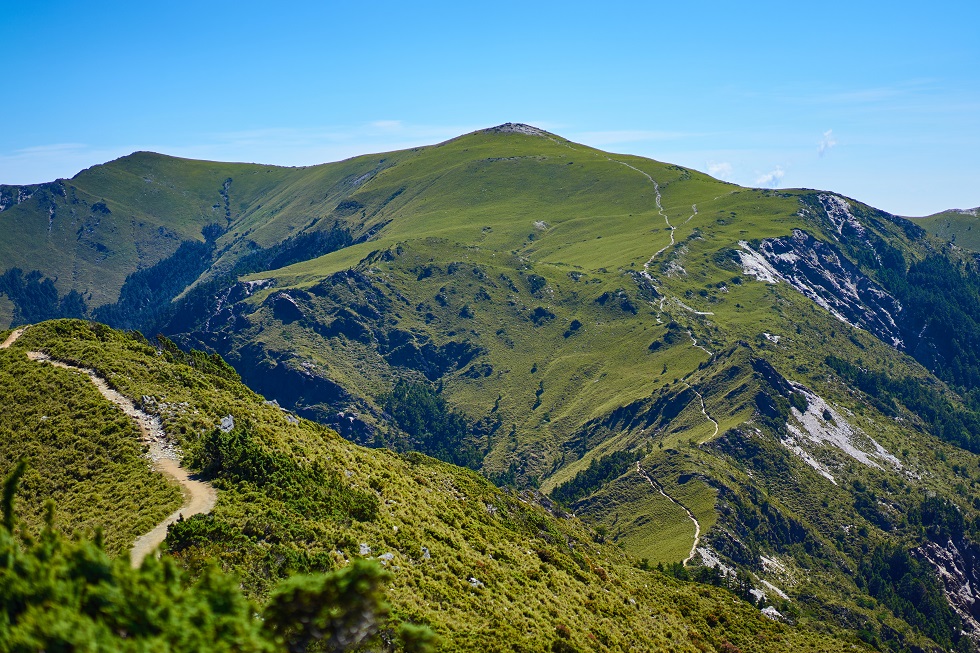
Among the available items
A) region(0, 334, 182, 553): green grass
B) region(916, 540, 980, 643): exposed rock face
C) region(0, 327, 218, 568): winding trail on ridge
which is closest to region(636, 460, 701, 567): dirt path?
region(916, 540, 980, 643): exposed rock face

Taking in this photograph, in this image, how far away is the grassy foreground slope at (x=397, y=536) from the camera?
40750mm

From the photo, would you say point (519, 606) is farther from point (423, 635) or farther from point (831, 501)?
point (831, 501)

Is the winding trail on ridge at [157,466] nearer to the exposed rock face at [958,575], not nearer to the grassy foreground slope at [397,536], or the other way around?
the grassy foreground slope at [397,536]

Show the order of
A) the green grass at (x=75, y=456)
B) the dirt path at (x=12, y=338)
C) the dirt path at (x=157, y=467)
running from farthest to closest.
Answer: the dirt path at (x=12, y=338) < the green grass at (x=75, y=456) < the dirt path at (x=157, y=467)

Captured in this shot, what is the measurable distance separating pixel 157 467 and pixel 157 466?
14 centimetres

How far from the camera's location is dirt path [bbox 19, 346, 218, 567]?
127ft

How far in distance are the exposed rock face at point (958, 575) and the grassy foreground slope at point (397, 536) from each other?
131 meters

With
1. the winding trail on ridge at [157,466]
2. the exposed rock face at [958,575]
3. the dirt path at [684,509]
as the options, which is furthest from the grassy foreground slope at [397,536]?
the exposed rock face at [958,575]

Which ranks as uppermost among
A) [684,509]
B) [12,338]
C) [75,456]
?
[12,338]

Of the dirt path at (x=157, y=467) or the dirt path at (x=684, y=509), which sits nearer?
the dirt path at (x=157, y=467)

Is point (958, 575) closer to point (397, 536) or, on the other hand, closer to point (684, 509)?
point (684, 509)

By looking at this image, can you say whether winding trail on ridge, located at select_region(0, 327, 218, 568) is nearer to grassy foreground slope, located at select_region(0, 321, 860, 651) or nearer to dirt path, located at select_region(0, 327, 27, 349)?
dirt path, located at select_region(0, 327, 27, 349)

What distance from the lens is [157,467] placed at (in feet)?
158

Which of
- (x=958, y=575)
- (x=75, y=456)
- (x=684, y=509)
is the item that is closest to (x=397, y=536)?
(x=75, y=456)
